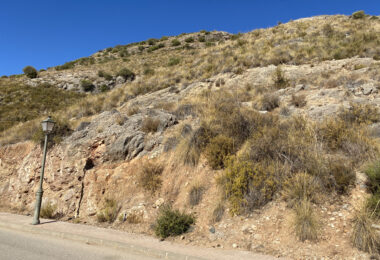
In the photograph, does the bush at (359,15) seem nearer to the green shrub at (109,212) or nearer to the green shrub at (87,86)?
the green shrub at (109,212)

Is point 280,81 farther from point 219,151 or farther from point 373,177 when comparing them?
point 373,177

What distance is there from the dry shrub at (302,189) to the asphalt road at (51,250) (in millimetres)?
3579

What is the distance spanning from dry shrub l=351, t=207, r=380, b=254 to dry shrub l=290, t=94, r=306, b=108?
5.67m

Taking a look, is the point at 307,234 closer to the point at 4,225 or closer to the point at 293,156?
the point at 293,156

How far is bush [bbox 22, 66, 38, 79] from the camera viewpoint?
97.6 ft

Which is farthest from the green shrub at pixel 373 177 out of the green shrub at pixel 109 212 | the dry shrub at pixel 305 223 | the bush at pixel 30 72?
the bush at pixel 30 72

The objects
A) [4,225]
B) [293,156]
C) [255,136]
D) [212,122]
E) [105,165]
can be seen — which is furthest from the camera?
[105,165]

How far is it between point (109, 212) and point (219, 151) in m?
4.33

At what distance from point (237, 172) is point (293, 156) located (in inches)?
63.2

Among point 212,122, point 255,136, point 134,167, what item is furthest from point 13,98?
point 255,136

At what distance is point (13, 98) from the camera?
2333 centimetres

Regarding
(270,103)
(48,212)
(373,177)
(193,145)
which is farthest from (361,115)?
(48,212)

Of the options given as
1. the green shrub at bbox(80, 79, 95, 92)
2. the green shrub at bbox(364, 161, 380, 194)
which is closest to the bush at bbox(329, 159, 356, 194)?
the green shrub at bbox(364, 161, 380, 194)

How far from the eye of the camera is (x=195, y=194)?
6.45m
